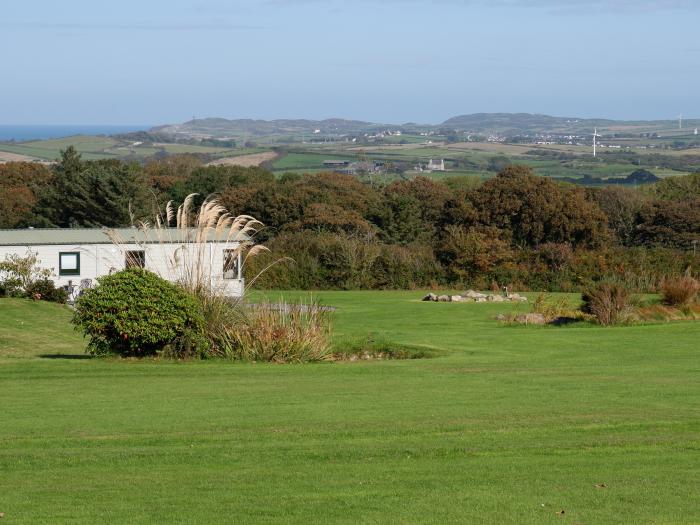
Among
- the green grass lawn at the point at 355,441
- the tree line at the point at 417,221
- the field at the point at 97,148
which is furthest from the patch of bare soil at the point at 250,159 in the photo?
the green grass lawn at the point at 355,441

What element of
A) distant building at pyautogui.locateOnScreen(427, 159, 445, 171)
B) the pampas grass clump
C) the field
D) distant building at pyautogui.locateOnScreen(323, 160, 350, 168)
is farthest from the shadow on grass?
distant building at pyautogui.locateOnScreen(427, 159, 445, 171)

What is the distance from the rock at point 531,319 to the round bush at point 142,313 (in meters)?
9.58

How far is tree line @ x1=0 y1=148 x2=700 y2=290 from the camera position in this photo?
3834 cm

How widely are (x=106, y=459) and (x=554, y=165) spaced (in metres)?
113

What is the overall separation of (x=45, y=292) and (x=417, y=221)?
27.0 metres

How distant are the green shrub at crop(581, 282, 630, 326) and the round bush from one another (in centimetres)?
1007

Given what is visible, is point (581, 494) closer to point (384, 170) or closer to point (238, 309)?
point (238, 309)

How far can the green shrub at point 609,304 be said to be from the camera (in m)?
23.6

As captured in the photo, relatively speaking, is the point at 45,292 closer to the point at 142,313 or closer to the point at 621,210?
the point at 142,313

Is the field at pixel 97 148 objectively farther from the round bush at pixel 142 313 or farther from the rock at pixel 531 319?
the round bush at pixel 142 313

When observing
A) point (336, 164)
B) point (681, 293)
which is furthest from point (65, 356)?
point (336, 164)

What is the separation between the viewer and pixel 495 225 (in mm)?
45562

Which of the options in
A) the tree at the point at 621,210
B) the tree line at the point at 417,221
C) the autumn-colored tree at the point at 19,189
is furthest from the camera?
the autumn-colored tree at the point at 19,189

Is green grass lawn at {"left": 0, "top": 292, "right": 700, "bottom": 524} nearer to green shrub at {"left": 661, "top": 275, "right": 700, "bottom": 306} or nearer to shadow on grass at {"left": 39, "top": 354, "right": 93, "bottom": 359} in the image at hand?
shadow on grass at {"left": 39, "top": 354, "right": 93, "bottom": 359}
